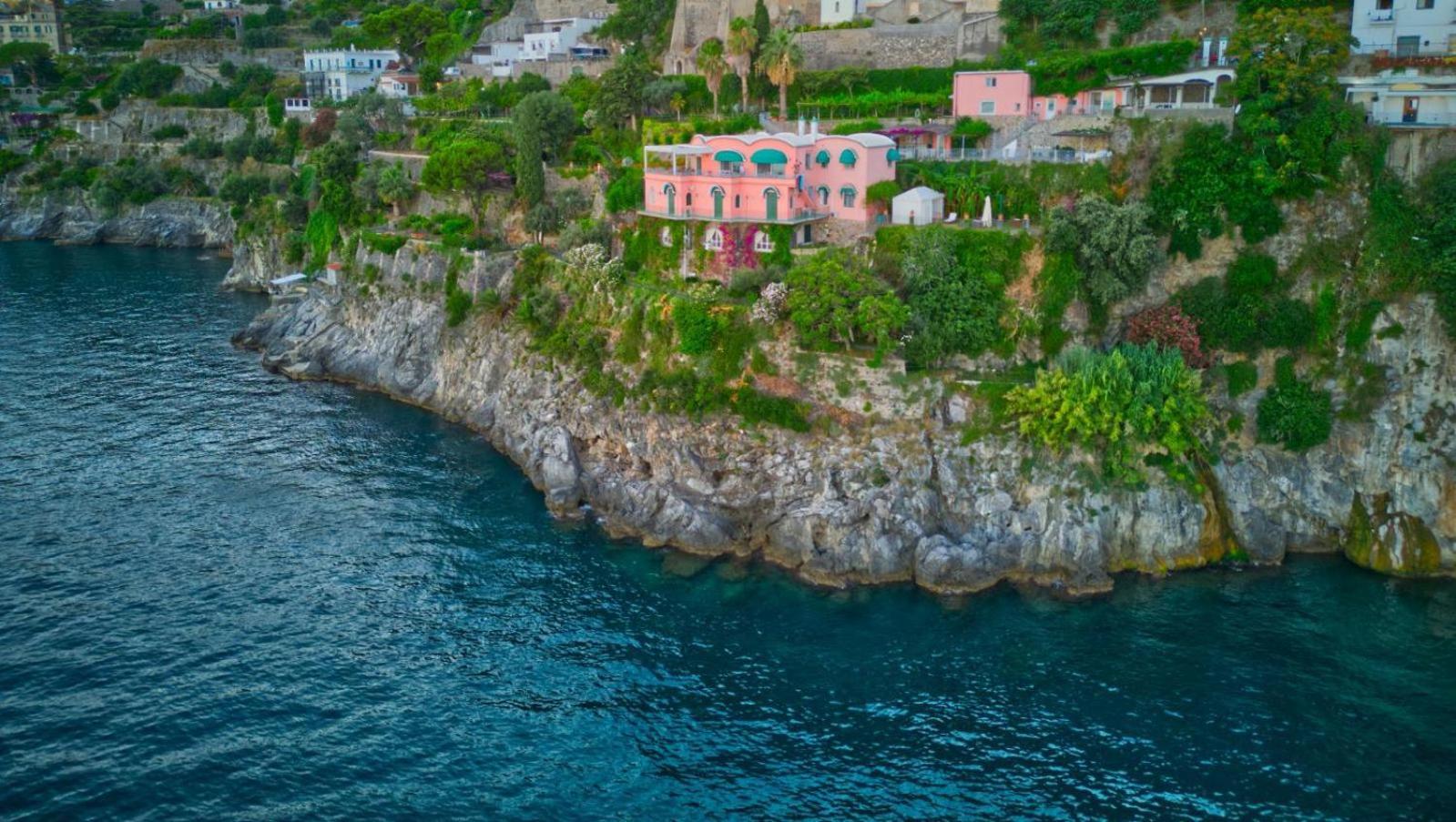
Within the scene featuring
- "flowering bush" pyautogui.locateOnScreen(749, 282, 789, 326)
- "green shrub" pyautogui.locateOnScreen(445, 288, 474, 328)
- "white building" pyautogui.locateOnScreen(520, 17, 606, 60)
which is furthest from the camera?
"white building" pyautogui.locateOnScreen(520, 17, 606, 60)

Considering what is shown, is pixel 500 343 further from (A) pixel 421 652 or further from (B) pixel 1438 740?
(B) pixel 1438 740

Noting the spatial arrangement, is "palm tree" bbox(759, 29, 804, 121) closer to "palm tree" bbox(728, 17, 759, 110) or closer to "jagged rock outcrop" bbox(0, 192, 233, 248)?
"palm tree" bbox(728, 17, 759, 110)

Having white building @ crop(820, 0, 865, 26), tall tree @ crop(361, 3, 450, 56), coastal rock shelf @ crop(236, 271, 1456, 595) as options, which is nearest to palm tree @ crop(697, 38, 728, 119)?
white building @ crop(820, 0, 865, 26)

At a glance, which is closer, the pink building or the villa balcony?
the pink building

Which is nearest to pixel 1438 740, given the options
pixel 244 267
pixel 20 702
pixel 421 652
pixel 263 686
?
pixel 421 652

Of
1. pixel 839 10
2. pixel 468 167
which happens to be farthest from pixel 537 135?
pixel 839 10

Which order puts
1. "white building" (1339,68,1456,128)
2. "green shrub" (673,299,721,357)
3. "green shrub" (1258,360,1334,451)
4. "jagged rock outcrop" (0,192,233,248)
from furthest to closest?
"jagged rock outcrop" (0,192,233,248) → "green shrub" (673,299,721,357) → "white building" (1339,68,1456,128) → "green shrub" (1258,360,1334,451)

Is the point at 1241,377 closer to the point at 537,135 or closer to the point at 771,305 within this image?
the point at 771,305
